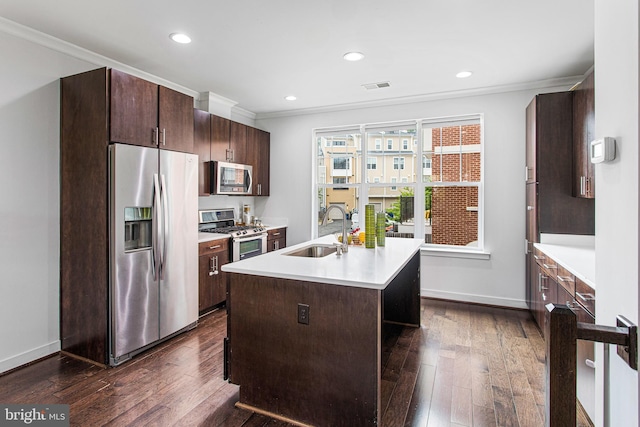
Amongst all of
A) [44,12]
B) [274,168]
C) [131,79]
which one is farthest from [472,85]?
[44,12]

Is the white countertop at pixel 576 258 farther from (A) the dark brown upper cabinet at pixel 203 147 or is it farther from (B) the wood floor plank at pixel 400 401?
(A) the dark brown upper cabinet at pixel 203 147

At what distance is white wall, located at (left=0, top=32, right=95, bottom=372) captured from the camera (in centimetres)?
256

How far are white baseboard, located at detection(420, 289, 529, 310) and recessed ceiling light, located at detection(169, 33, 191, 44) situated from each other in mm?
3821

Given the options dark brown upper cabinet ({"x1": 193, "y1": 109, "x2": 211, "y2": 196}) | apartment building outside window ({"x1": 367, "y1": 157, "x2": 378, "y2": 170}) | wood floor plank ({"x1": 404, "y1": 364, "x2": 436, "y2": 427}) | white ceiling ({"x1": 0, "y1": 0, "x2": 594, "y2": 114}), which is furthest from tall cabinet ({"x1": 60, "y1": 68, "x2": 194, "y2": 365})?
apartment building outside window ({"x1": 367, "y1": 157, "x2": 378, "y2": 170})

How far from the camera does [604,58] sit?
3.71 feet

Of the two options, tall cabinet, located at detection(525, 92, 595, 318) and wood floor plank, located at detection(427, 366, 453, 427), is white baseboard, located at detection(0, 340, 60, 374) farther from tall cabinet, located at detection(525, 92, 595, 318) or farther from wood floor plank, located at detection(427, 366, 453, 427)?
tall cabinet, located at detection(525, 92, 595, 318)

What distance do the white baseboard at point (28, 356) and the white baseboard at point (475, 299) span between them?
3.92m

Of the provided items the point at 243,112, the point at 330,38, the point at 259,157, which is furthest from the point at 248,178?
the point at 330,38

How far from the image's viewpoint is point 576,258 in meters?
2.53

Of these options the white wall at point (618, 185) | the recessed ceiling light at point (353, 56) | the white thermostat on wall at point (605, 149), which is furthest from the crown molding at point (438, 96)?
the white thermostat on wall at point (605, 149)

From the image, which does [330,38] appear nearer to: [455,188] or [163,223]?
[163,223]

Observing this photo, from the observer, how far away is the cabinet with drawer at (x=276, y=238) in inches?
192

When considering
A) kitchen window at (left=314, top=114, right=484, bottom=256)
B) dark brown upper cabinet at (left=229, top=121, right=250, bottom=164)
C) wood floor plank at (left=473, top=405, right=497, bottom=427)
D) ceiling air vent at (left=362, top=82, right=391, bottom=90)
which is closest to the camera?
wood floor plank at (left=473, top=405, right=497, bottom=427)

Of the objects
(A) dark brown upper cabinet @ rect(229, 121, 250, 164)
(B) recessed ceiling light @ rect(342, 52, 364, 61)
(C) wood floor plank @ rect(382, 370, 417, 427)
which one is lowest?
(C) wood floor plank @ rect(382, 370, 417, 427)
